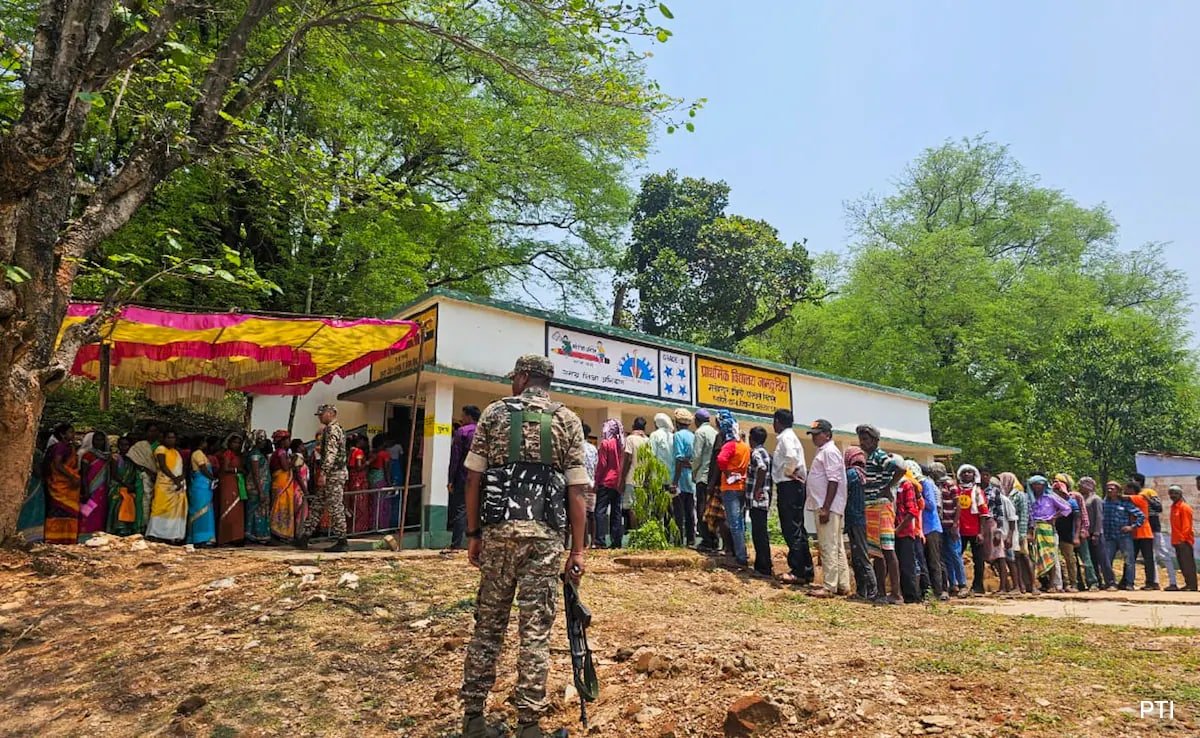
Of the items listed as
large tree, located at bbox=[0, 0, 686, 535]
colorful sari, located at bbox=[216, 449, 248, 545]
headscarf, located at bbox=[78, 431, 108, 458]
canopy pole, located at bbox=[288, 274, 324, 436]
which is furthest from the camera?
canopy pole, located at bbox=[288, 274, 324, 436]

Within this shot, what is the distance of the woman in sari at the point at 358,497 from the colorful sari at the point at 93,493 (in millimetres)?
3017

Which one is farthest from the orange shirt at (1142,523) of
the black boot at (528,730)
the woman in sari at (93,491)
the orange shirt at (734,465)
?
the woman in sari at (93,491)

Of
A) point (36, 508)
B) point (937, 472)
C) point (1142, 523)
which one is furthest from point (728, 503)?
point (36, 508)

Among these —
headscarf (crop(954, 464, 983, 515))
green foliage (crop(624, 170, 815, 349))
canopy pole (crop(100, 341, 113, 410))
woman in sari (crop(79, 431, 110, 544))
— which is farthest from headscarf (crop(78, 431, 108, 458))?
green foliage (crop(624, 170, 815, 349))

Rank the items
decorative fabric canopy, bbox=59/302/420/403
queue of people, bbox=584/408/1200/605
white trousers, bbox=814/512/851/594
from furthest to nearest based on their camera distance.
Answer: decorative fabric canopy, bbox=59/302/420/403 → queue of people, bbox=584/408/1200/605 → white trousers, bbox=814/512/851/594

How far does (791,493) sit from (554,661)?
12.6ft

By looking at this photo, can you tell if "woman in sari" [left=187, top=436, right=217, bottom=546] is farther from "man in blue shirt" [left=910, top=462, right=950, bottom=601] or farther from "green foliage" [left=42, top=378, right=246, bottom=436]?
"man in blue shirt" [left=910, top=462, right=950, bottom=601]

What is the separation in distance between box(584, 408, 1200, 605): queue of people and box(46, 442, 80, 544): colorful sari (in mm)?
6472

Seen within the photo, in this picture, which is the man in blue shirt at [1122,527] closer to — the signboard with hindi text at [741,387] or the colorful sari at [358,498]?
the signboard with hindi text at [741,387]

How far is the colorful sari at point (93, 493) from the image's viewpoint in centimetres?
916

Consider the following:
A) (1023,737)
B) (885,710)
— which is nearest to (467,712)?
(885,710)

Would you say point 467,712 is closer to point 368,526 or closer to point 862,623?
point 862,623

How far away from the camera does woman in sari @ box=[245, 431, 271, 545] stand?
33.6 feet

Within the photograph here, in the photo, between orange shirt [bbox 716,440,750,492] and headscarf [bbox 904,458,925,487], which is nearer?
headscarf [bbox 904,458,925,487]
